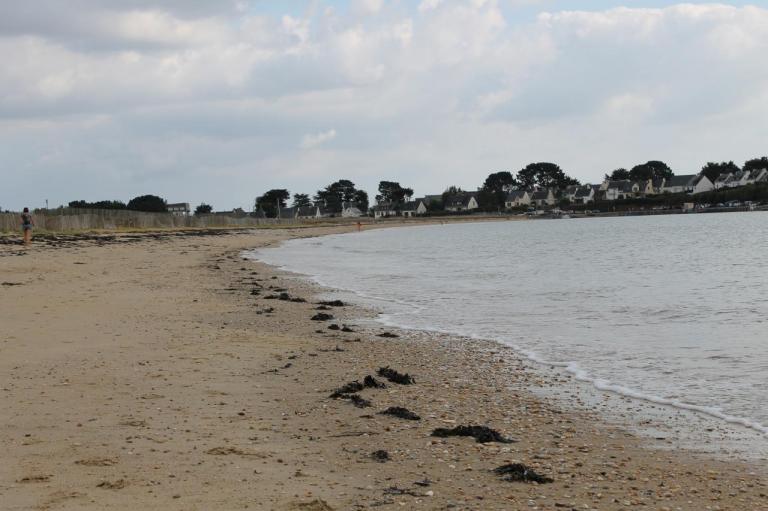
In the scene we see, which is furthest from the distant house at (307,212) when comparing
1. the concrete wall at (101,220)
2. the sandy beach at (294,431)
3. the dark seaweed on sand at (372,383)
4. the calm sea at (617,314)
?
the dark seaweed on sand at (372,383)

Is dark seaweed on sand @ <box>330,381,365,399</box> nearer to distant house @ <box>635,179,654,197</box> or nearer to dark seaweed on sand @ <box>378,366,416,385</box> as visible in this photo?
dark seaweed on sand @ <box>378,366,416,385</box>

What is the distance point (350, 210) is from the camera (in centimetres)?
18338

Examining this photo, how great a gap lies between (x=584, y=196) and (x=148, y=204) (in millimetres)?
102004

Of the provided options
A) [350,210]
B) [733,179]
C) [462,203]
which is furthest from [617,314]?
[462,203]

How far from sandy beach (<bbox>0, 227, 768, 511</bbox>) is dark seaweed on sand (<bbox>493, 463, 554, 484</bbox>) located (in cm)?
3

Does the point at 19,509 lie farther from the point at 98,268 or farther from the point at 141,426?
the point at 98,268

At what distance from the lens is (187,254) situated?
34.5m

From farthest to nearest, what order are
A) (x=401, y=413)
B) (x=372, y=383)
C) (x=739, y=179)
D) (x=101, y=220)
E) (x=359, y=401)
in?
1. (x=739, y=179)
2. (x=101, y=220)
3. (x=372, y=383)
4. (x=359, y=401)
5. (x=401, y=413)

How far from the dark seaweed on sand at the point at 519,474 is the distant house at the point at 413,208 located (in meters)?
178

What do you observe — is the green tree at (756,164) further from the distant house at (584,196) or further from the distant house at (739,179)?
the distant house at (584,196)

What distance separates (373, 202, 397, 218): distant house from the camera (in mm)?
187000

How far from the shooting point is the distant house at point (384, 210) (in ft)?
614

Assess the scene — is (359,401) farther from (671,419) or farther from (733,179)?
(733,179)

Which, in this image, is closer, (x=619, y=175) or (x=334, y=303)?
(x=334, y=303)
